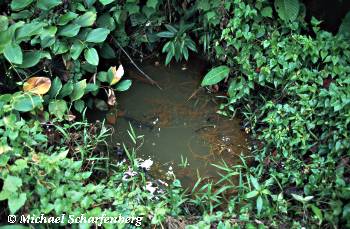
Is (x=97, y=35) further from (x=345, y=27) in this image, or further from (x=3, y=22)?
(x=345, y=27)

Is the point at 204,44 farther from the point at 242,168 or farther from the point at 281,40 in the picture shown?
the point at 242,168

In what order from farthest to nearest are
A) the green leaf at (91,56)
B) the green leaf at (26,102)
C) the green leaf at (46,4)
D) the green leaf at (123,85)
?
the green leaf at (123,85) < the green leaf at (91,56) < the green leaf at (46,4) < the green leaf at (26,102)

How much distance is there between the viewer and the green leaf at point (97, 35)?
379 centimetres

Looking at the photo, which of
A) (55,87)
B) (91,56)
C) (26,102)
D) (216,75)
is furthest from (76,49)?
(216,75)

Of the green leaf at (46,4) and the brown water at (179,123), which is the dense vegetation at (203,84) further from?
the brown water at (179,123)

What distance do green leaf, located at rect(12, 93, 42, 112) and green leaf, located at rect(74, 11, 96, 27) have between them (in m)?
0.72

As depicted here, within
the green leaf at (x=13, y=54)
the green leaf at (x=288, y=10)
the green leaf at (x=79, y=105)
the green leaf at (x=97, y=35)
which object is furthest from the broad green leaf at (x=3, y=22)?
the green leaf at (x=288, y=10)

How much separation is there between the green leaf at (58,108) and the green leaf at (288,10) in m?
1.80

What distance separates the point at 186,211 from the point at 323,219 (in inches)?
35.0

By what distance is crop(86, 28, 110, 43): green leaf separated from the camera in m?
3.79

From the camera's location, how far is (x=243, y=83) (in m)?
3.89

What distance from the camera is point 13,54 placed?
11.2 feet

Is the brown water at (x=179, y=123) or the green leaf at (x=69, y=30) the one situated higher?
the green leaf at (x=69, y=30)

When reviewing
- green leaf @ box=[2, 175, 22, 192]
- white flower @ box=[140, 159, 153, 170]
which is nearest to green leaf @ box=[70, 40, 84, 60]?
white flower @ box=[140, 159, 153, 170]
